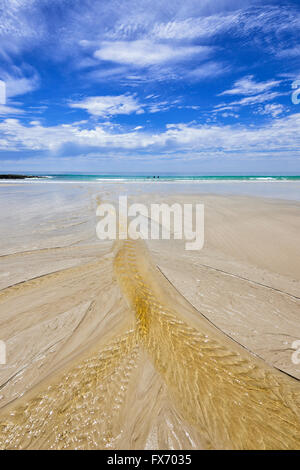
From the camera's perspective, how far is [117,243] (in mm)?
7008

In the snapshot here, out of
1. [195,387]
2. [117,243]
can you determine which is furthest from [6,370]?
[117,243]

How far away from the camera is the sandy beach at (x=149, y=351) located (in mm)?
1949

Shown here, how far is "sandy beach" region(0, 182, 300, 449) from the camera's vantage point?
1949 mm

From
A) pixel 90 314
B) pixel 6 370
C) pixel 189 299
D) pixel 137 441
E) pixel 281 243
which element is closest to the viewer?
pixel 137 441

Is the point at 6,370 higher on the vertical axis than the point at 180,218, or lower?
lower

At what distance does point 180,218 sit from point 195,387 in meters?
8.44

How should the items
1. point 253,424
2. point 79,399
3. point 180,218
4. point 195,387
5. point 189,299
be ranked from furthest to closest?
point 180,218 → point 189,299 → point 195,387 → point 79,399 → point 253,424

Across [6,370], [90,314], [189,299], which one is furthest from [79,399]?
[189,299]

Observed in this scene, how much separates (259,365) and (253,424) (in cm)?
72

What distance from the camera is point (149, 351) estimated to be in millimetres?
2762
